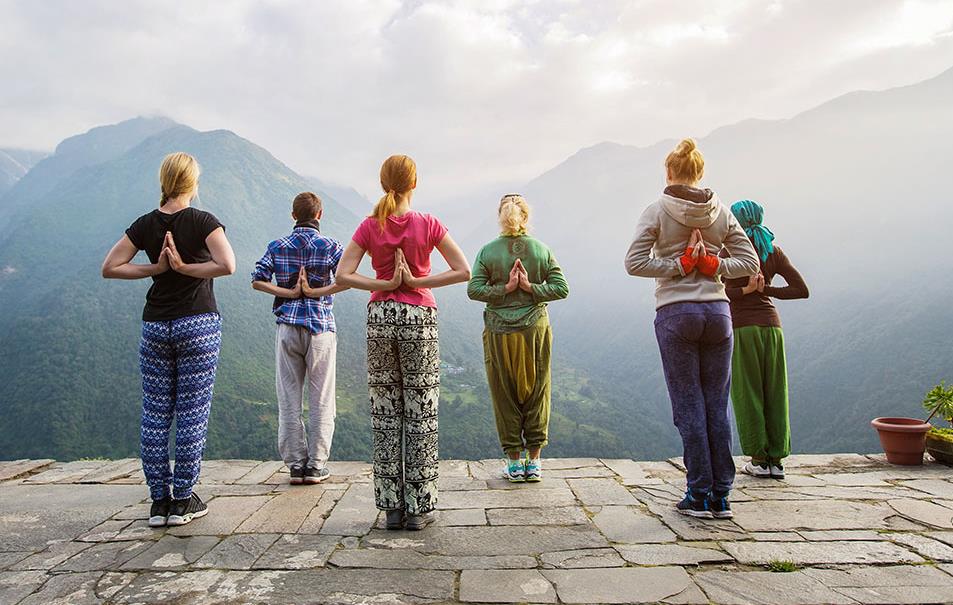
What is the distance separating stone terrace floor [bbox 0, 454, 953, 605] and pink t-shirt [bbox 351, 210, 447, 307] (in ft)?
4.15

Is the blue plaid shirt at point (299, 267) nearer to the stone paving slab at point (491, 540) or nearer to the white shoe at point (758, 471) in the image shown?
the stone paving slab at point (491, 540)

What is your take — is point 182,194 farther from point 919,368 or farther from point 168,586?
point 919,368

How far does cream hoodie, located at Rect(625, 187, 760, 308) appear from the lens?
3.25m

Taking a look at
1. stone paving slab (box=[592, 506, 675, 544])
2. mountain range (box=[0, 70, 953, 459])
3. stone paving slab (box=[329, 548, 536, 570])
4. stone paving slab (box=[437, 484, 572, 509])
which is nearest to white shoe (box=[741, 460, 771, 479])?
stone paving slab (box=[592, 506, 675, 544])

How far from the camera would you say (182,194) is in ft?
10.9

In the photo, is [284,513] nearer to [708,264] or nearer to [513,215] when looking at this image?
[513,215]

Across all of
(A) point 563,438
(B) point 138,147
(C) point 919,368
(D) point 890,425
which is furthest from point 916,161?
(B) point 138,147

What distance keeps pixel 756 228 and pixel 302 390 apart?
3.52 metres

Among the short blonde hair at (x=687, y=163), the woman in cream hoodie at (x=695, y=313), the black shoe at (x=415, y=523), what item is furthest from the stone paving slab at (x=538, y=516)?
the short blonde hair at (x=687, y=163)

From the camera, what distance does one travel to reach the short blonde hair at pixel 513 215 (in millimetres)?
4090

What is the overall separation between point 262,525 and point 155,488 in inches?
25.9

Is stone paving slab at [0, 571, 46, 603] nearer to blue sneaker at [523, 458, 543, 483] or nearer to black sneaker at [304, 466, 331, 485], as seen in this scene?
black sneaker at [304, 466, 331, 485]

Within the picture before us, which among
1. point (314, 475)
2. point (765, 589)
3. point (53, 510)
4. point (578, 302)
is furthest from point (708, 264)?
point (578, 302)

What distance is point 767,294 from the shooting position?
4176mm
